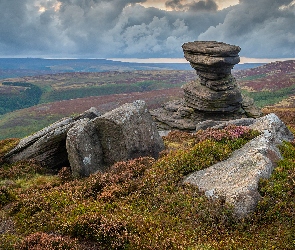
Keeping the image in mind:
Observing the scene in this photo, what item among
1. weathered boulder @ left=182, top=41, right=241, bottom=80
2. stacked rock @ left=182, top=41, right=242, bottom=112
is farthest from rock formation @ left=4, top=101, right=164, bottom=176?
Answer: weathered boulder @ left=182, top=41, right=241, bottom=80

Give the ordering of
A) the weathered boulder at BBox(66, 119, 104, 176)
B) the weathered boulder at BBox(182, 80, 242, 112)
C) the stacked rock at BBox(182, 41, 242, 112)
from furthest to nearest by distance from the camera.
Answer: the weathered boulder at BBox(182, 80, 242, 112), the stacked rock at BBox(182, 41, 242, 112), the weathered boulder at BBox(66, 119, 104, 176)

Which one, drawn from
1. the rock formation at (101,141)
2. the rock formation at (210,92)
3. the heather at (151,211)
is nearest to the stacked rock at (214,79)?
the rock formation at (210,92)

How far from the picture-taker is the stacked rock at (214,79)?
1729 inches

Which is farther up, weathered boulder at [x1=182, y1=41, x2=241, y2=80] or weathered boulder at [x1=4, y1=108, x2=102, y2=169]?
weathered boulder at [x1=182, y1=41, x2=241, y2=80]

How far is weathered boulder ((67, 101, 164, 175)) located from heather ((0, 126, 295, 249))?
1.88 metres

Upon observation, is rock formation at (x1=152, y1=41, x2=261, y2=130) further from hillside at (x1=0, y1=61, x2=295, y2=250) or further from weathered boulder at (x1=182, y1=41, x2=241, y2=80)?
hillside at (x1=0, y1=61, x2=295, y2=250)

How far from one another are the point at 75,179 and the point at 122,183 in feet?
13.9

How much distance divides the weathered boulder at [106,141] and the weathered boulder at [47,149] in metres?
2.45

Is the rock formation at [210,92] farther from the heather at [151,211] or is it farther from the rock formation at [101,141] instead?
the heather at [151,211]

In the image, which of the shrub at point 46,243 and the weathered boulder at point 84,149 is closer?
the shrub at point 46,243

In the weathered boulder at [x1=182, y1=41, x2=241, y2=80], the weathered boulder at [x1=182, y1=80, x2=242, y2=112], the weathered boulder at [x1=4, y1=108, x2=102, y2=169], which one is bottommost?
the weathered boulder at [x1=4, y1=108, x2=102, y2=169]

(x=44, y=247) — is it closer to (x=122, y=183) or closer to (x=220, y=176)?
(x=122, y=183)

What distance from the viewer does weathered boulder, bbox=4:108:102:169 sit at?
869 inches

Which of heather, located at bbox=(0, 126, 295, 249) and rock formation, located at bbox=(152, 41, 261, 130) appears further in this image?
rock formation, located at bbox=(152, 41, 261, 130)
